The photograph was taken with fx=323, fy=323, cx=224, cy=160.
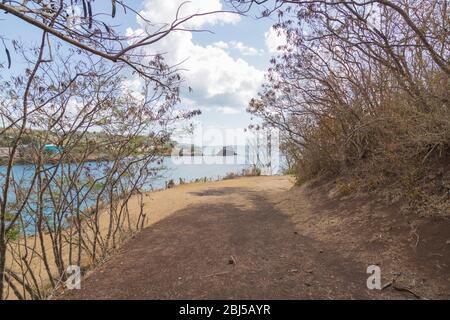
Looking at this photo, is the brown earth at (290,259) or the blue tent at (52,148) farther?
the blue tent at (52,148)

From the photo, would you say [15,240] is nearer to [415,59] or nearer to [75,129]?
[75,129]

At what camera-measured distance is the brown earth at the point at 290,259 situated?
3199 millimetres

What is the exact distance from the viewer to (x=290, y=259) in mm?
4129

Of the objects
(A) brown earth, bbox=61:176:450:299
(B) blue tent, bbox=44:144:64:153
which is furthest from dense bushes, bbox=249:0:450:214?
(B) blue tent, bbox=44:144:64:153

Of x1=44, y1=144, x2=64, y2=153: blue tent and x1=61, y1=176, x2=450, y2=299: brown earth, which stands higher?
x1=44, y1=144, x2=64, y2=153: blue tent

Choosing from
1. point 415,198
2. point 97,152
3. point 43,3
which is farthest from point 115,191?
point 415,198

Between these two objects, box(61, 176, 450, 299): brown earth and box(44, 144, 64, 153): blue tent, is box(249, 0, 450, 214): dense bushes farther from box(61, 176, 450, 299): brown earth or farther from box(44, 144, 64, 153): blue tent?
box(44, 144, 64, 153): blue tent

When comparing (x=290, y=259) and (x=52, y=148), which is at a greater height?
(x=52, y=148)

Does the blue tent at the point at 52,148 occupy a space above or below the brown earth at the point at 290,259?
above

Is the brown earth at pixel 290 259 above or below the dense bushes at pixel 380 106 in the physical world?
below

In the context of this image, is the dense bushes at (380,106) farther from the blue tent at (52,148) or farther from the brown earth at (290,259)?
the blue tent at (52,148)

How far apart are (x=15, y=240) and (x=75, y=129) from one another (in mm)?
1875

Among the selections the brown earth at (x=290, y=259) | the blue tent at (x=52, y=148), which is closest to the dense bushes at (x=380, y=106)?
the brown earth at (x=290, y=259)

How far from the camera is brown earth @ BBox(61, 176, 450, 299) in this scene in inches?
126
